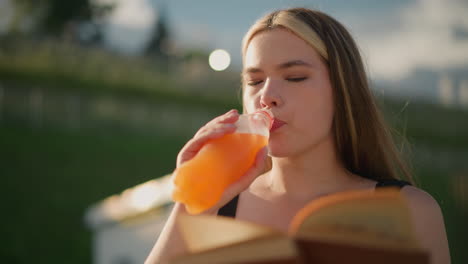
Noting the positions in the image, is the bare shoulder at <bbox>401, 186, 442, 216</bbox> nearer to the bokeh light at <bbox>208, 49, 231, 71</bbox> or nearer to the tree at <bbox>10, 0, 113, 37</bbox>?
the bokeh light at <bbox>208, 49, 231, 71</bbox>

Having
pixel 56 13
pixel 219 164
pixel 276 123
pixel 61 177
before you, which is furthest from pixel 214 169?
pixel 56 13

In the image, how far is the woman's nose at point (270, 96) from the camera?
1589mm

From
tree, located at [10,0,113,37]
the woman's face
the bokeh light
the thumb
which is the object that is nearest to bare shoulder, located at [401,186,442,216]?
the woman's face

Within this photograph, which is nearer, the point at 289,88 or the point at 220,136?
the point at 220,136

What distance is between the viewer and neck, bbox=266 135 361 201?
70.2 inches

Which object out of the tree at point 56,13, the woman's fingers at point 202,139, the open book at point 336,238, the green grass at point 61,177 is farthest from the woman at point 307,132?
the tree at point 56,13

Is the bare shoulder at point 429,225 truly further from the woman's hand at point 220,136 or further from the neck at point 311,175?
the woman's hand at point 220,136

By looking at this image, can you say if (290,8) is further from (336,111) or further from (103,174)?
(103,174)

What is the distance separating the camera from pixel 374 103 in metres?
1.90

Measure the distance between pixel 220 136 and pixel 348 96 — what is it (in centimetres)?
60

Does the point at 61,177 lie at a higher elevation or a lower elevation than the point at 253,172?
lower

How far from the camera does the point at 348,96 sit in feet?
5.88

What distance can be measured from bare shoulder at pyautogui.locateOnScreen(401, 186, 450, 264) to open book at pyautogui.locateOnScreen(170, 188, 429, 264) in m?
0.67

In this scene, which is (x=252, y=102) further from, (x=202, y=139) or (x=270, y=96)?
(x=202, y=139)
